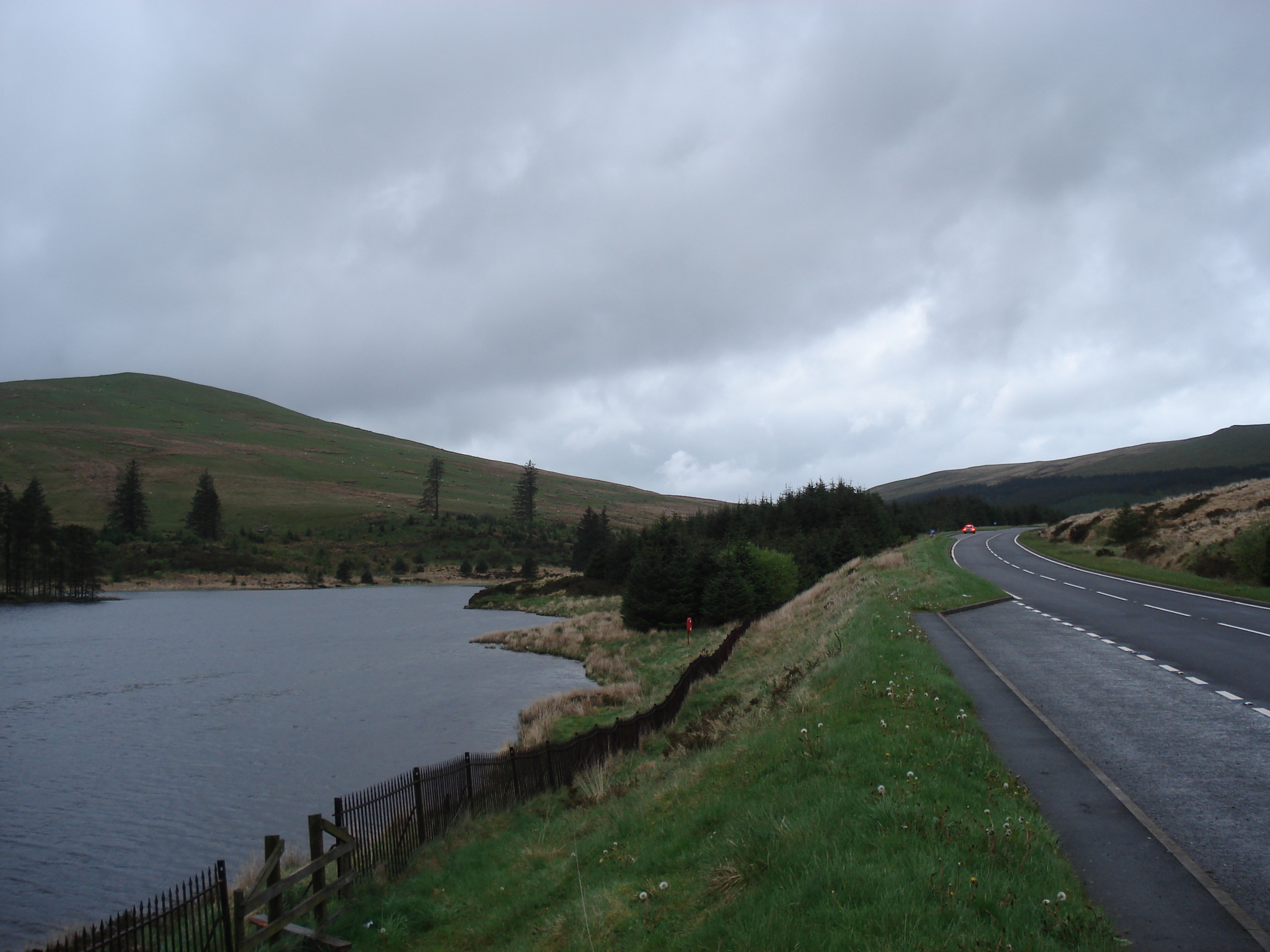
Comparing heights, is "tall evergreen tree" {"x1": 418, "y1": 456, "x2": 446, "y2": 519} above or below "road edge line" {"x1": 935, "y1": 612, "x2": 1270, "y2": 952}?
above

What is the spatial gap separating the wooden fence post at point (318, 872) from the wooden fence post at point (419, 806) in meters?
2.90

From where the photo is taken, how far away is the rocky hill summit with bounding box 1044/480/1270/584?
3114 cm

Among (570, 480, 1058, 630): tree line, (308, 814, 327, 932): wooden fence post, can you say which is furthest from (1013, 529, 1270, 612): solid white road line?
(308, 814, 327, 932): wooden fence post

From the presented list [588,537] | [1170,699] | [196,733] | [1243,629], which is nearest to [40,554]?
[588,537]

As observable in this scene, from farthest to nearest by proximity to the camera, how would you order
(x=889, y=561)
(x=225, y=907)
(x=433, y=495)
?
(x=433, y=495) → (x=889, y=561) → (x=225, y=907)

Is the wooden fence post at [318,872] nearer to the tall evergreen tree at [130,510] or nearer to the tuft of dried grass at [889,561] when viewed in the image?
the tuft of dried grass at [889,561]

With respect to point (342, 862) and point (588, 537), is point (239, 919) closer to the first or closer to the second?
point (342, 862)

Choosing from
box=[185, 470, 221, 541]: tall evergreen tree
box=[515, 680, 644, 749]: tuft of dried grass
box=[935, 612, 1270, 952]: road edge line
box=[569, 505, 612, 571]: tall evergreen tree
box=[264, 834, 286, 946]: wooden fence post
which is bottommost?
box=[515, 680, 644, 749]: tuft of dried grass

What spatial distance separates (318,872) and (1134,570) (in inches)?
1618

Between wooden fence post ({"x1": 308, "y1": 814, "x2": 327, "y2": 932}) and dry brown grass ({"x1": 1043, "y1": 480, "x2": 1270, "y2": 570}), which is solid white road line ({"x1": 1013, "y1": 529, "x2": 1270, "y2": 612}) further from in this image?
→ wooden fence post ({"x1": 308, "y1": 814, "x2": 327, "y2": 932})

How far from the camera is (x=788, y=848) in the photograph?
6.62 metres

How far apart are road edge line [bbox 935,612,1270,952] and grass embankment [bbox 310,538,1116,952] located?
38.7 inches

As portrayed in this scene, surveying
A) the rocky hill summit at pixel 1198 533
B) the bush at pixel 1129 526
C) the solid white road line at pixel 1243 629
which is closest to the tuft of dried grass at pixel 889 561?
the rocky hill summit at pixel 1198 533

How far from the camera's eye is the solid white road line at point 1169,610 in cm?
2230
